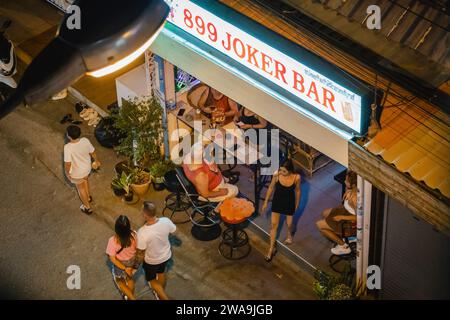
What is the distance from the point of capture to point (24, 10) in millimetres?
16297

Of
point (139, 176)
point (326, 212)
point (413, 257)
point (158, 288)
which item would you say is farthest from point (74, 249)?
point (413, 257)

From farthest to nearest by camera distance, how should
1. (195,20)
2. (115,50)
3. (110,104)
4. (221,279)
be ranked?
(110,104) → (221,279) → (195,20) → (115,50)

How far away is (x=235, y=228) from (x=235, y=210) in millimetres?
297

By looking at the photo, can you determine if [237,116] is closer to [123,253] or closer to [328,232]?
[328,232]

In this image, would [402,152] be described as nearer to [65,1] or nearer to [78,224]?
[78,224]

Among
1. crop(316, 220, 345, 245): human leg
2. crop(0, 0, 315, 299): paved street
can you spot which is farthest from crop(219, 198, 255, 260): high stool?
crop(316, 220, 345, 245): human leg

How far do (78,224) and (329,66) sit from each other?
5.15m

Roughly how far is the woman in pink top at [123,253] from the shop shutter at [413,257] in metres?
3.12

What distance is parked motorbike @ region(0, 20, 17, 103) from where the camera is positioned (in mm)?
13914

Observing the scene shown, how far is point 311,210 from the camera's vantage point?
1171cm

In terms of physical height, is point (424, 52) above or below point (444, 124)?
above

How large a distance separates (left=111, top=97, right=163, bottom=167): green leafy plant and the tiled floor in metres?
1.46

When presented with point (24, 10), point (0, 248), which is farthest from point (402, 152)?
point (24, 10)

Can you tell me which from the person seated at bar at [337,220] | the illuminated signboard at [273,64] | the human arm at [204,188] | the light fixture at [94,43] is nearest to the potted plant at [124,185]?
the human arm at [204,188]
